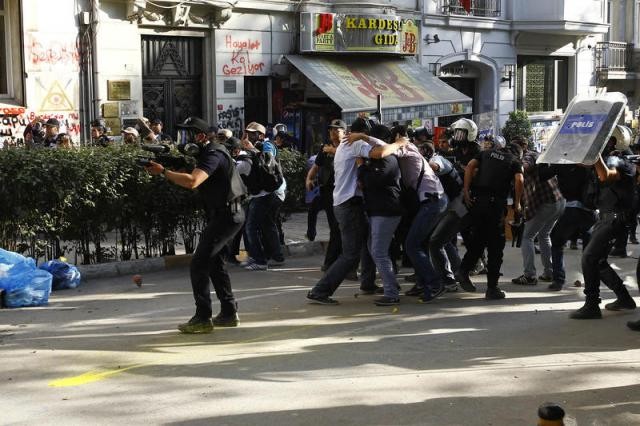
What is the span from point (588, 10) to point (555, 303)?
2000 centimetres

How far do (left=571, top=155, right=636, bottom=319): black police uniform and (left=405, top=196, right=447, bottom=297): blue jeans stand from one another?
1.45 metres

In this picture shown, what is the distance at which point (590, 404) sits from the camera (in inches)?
243

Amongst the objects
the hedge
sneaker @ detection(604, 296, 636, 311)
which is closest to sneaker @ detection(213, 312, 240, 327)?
the hedge

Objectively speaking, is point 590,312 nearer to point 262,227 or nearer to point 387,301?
point 387,301

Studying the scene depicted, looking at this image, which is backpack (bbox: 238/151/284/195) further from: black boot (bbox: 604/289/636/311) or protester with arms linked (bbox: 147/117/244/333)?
black boot (bbox: 604/289/636/311)

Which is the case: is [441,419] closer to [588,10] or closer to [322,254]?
[322,254]

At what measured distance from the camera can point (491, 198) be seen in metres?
9.77

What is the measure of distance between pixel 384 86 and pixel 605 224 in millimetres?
13362

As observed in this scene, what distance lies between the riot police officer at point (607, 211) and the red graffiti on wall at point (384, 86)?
40.5 ft

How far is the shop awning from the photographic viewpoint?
20250 mm

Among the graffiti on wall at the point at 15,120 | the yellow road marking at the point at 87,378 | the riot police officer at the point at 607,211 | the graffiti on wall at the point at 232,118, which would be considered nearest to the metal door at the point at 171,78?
the graffiti on wall at the point at 232,118

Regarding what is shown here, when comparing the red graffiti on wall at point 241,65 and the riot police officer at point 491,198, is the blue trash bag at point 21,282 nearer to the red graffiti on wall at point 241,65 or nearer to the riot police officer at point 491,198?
the riot police officer at point 491,198

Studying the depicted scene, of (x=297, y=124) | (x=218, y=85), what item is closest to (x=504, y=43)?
(x=297, y=124)

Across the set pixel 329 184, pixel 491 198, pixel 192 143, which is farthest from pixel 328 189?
pixel 192 143
